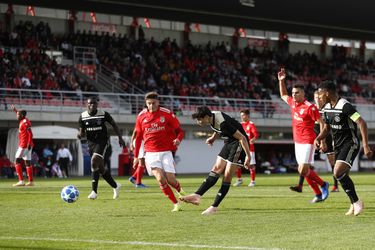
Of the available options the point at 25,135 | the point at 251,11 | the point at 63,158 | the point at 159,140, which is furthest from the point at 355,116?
the point at 251,11

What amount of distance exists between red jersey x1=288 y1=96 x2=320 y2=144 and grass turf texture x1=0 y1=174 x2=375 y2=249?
4.25ft

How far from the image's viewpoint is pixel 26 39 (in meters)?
47.0

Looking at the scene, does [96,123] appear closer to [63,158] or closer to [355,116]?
[355,116]

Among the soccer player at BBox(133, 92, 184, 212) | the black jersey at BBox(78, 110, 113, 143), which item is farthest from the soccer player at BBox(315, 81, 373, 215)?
the black jersey at BBox(78, 110, 113, 143)

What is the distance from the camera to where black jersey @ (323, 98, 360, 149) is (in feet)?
42.8

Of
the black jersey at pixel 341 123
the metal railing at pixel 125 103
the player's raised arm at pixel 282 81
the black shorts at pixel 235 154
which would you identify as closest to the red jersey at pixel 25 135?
the player's raised arm at pixel 282 81

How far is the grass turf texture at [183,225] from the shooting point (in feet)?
30.6

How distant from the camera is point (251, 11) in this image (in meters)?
51.3

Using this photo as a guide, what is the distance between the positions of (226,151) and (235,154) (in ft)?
0.74

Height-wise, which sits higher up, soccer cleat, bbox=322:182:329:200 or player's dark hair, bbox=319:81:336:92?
player's dark hair, bbox=319:81:336:92

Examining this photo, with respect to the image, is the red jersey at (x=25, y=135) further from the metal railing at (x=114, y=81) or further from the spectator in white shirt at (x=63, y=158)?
the metal railing at (x=114, y=81)

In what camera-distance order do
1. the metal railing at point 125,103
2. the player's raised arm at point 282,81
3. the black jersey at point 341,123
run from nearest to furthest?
the black jersey at point 341,123 < the player's raised arm at point 282,81 < the metal railing at point 125,103

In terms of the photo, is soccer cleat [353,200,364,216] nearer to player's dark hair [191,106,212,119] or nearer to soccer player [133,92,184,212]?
player's dark hair [191,106,212,119]

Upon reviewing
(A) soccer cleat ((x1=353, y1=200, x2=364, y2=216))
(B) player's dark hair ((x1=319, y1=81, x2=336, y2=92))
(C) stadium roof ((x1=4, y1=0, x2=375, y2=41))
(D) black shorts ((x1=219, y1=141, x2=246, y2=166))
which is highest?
(C) stadium roof ((x1=4, y1=0, x2=375, y2=41))
